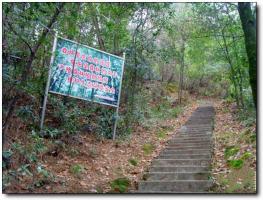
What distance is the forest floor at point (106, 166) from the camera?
502 cm

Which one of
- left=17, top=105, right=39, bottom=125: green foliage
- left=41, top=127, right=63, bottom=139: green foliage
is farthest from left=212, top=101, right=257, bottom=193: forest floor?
left=17, top=105, right=39, bottom=125: green foliage

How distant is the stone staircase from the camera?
5562 mm

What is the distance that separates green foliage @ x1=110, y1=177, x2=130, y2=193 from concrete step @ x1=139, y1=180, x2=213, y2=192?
0.84 ft

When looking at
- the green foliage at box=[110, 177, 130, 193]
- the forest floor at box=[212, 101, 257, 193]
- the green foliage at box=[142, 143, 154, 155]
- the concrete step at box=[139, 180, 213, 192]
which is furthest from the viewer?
the green foliage at box=[142, 143, 154, 155]

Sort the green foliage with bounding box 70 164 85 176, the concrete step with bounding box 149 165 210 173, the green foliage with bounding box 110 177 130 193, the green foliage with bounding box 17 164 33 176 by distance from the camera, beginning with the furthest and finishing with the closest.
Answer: the concrete step with bounding box 149 165 210 173, the green foliage with bounding box 70 164 85 176, the green foliage with bounding box 110 177 130 193, the green foliage with bounding box 17 164 33 176

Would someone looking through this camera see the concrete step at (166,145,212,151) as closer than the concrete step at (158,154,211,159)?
No

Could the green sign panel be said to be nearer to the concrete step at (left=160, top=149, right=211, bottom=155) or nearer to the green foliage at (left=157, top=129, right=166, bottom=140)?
the concrete step at (left=160, top=149, right=211, bottom=155)

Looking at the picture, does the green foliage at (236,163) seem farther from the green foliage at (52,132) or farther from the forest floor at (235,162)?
the green foliage at (52,132)

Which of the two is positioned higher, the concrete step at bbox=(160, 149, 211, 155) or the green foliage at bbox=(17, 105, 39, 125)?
the green foliage at bbox=(17, 105, 39, 125)

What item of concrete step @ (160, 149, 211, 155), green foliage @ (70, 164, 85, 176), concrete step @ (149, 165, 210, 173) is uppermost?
concrete step @ (160, 149, 211, 155)

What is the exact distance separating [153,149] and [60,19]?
395cm

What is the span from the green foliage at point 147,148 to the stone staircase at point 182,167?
13.0 inches

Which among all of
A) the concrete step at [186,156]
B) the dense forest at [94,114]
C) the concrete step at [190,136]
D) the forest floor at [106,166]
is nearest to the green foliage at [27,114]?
the dense forest at [94,114]

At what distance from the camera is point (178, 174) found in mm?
6055
